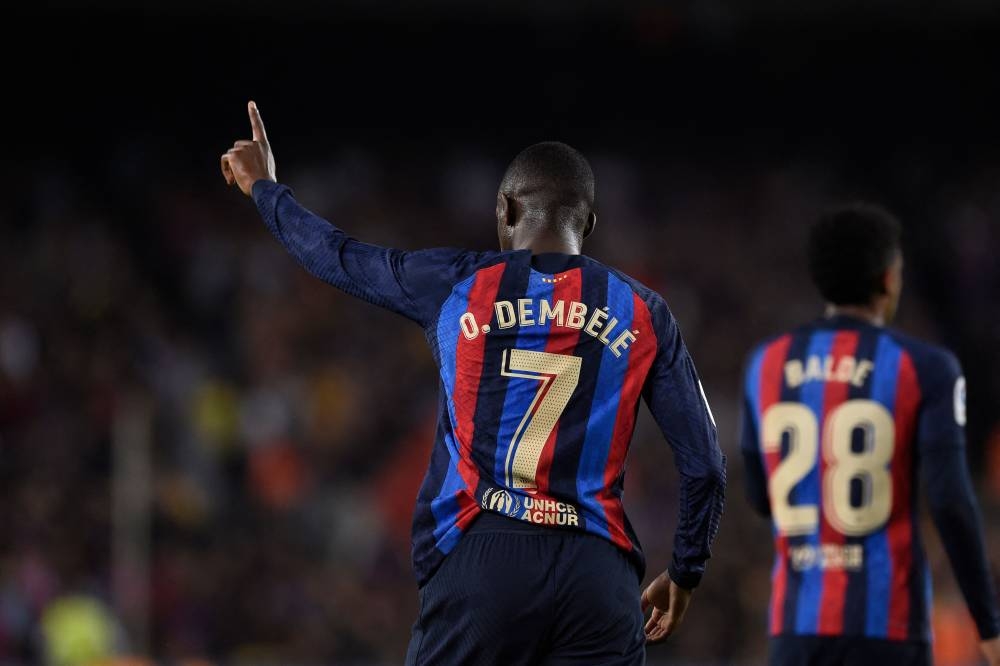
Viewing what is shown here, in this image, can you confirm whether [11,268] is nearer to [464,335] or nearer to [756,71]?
[756,71]

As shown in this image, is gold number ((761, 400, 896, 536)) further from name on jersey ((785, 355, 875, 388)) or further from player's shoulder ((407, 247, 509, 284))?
player's shoulder ((407, 247, 509, 284))

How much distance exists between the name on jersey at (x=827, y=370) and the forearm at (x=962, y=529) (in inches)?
12.3

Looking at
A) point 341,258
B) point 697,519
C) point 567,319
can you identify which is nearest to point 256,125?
point 341,258

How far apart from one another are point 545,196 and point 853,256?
111 cm

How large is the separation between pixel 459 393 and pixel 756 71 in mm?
11959

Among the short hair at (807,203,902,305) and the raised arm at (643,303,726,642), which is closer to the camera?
the raised arm at (643,303,726,642)

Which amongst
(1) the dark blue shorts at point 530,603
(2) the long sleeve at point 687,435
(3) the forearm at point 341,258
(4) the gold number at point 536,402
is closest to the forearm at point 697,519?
(2) the long sleeve at point 687,435

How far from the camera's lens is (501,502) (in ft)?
10.9

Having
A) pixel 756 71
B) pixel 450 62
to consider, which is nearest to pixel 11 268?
pixel 450 62

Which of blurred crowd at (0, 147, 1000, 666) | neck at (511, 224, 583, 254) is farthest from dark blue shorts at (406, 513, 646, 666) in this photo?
blurred crowd at (0, 147, 1000, 666)

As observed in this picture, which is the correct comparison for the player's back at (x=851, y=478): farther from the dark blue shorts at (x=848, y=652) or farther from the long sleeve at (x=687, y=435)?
the long sleeve at (x=687, y=435)

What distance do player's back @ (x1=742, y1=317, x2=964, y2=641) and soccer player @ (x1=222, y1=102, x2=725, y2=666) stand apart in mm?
580

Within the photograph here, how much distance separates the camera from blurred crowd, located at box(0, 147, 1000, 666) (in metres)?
9.80

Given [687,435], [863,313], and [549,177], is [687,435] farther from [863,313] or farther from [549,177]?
[863,313]
